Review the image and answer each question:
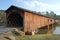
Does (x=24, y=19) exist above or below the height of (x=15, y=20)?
above

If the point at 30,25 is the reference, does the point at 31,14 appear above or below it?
above

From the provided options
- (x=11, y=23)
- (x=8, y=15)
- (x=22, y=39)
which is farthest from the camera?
(x=11, y=23)

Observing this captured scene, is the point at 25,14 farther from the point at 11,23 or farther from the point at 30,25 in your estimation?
the point at 11,23

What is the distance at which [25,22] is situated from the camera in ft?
82.0

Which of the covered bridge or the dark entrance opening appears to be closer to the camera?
the covered bridge

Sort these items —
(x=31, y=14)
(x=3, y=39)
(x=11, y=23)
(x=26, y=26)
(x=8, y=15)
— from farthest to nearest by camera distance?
(x=11, y=23)
(x=8, y=15)
(x=31, y=14)
(x=26, y=26)
(x=3, y=39)

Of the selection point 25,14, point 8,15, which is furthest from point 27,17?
point 8,15

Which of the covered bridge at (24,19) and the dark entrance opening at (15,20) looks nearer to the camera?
the covered bridge at (24,19)

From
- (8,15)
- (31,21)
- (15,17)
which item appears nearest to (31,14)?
(31,21)

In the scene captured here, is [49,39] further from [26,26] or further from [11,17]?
[11,17]

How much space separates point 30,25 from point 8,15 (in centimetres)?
554

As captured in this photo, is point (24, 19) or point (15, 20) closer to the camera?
point (24, 19)

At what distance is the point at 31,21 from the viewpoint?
88.3ft

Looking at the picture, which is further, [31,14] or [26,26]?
[31,14]
